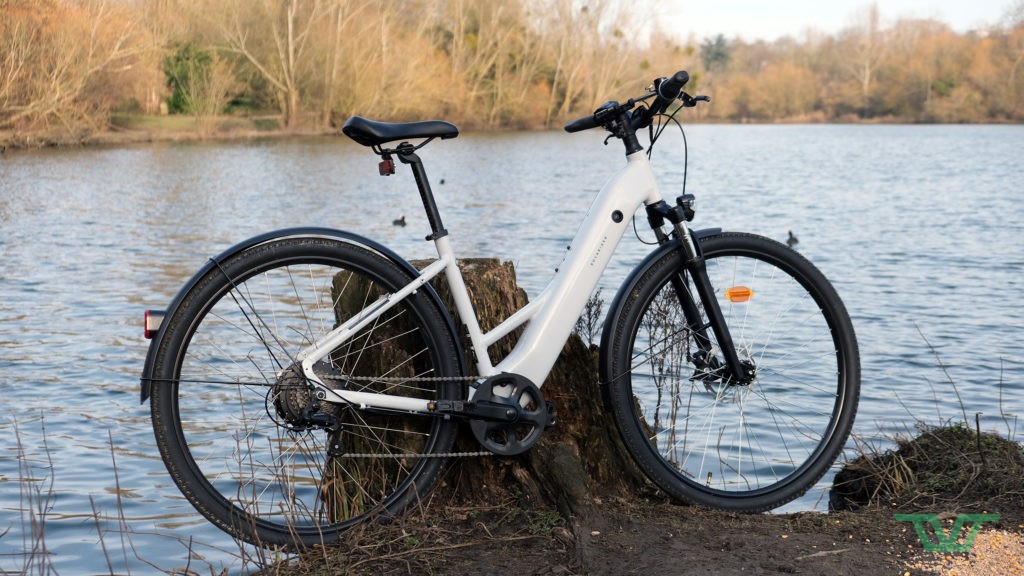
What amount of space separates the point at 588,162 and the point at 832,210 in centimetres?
1755

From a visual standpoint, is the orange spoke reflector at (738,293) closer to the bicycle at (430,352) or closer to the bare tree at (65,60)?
the bicycle at (430,352)

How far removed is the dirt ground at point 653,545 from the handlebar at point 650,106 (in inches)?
48.5

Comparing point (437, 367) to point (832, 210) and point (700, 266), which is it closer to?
point (700, 266)

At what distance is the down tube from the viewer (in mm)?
3428

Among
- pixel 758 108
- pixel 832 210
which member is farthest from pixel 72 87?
pixel 758 108

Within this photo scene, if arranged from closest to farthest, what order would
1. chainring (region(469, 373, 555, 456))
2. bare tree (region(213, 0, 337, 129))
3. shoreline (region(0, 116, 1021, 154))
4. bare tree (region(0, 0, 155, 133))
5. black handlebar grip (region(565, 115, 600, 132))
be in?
Answer: 1. chainring (region(469, 373, 555, 456))
2. black handlebar grip (region(565, 115, 600, 132))
3. bare tree (region(0, 0, 155, 133))
4. shoreline (region(0, 116, 1021, 154))
5. bare tree (region(213, 0, 337, 129))

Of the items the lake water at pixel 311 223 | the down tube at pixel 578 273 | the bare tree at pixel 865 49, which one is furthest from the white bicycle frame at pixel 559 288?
the bare tree at pixel 865 49

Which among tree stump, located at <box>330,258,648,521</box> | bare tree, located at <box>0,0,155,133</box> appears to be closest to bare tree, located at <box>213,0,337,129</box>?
bare tree, located at <box>0,0,155,133</box>

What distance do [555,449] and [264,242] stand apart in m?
1.17

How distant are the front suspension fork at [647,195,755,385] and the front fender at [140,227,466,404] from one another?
0.77 meters

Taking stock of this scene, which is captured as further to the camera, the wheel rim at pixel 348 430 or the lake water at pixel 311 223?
the lake water at pixel 311 223

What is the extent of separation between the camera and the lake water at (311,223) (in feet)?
16.6

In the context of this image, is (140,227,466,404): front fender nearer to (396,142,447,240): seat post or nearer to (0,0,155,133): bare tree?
(396,142,447,240): seat post

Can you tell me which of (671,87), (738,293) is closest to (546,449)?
(738,293)
